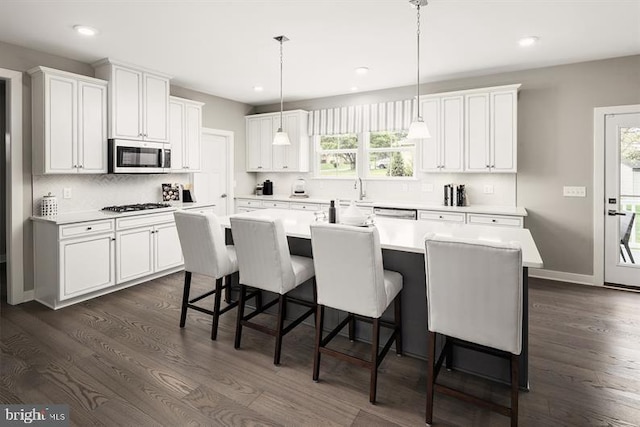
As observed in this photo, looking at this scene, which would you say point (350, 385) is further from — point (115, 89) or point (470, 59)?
point (115, 89)

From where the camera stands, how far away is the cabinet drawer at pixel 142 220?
13.3ft

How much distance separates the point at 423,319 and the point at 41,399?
244cm

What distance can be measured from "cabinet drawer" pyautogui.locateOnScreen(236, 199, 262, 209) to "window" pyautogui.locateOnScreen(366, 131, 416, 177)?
6.25ft

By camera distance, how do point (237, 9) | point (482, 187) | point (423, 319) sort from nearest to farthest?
point (423, 319)
point (237, 9)
point (482, 187)

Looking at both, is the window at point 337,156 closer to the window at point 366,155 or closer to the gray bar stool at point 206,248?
the window at point 366,155

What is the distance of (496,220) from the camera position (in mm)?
4199

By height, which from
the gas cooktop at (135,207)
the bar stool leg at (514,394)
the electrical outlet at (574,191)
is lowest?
the bar stool leg at (514,394)

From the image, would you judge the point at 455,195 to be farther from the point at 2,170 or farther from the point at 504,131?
the point at 2,170

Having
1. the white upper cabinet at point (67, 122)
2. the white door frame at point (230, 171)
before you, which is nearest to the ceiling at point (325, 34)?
the white upper cabinet at point (67, 122)

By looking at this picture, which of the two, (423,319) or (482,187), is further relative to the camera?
(482,187)

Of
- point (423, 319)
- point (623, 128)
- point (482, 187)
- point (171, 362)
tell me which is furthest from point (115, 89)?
point (623, 128)

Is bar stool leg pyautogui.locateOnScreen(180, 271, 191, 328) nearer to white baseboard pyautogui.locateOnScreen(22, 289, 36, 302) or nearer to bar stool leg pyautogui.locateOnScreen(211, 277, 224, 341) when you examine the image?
bar stool leg pyautogui.locateOnScreen(211, 277, 224, 341)

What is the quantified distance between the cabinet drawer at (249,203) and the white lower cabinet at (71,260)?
8.28ft

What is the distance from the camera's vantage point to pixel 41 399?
2.13m
